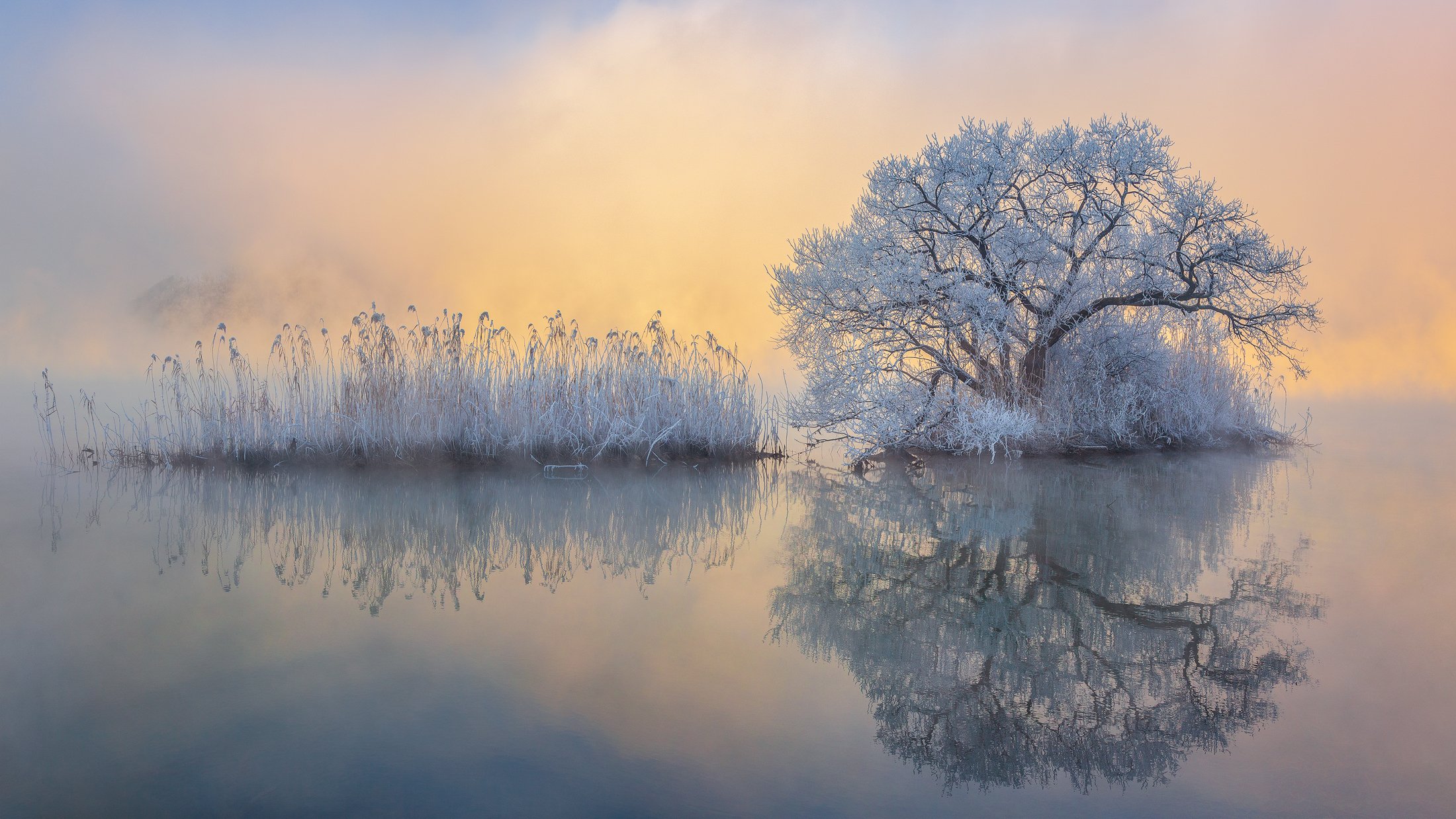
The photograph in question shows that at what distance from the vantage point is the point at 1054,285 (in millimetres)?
9594

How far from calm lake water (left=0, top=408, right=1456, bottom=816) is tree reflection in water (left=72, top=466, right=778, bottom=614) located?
38 mm

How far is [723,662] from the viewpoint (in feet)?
9.73

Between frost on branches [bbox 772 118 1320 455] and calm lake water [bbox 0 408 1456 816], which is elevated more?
frost on branches [bbox 772 118 1320 455]

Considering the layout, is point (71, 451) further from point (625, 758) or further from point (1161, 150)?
point (1161, 150)

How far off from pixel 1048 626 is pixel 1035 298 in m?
7.17

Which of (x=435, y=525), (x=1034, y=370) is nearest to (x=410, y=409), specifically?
(x=435, y=525)

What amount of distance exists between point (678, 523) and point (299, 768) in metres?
3.13

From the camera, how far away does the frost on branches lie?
906 centimetres

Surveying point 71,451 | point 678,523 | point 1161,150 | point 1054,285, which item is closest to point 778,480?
point 678,523

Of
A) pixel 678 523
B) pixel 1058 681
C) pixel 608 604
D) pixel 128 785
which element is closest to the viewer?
pixel 128 785

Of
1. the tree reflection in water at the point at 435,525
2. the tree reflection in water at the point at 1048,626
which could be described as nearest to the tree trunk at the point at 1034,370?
the tree reflection in water at the point at 1048,626

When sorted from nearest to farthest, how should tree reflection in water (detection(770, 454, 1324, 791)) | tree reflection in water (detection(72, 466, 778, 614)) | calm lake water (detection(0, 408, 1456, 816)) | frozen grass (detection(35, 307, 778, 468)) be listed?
calm lake water (detection(0, 408, 1456, 816))
tree reflection in water (detection(770, 454, 1324, 791))
tree reflection in water (detection(72, 466, 778, 614))
frozen grass (detection(35, 307, 778, 468))

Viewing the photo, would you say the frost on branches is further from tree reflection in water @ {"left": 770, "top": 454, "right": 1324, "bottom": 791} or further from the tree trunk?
tree reflection in water @ {"left": 770, "top": 454, "right": 1324, "bottom": 791}

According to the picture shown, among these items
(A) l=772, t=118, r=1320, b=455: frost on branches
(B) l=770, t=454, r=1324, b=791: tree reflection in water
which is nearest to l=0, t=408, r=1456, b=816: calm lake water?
(B) l=770, t=454, r=1324, b=791: tree reflection in water
